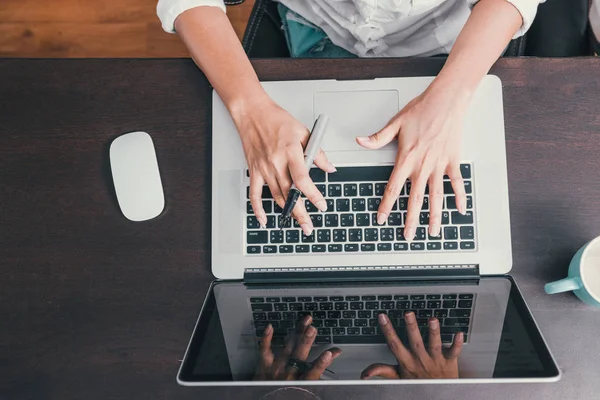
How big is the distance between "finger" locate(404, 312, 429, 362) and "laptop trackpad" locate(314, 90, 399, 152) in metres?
0.23

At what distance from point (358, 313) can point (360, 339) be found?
4 cm

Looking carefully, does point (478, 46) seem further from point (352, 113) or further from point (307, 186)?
point (307, 186)

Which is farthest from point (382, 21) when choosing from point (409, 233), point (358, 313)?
point (358, 313)

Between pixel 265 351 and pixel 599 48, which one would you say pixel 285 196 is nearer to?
pixel 265 351

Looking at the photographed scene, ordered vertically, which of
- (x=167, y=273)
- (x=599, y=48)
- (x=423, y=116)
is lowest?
(x=167, y=273)

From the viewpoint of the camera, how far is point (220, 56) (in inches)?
27.0

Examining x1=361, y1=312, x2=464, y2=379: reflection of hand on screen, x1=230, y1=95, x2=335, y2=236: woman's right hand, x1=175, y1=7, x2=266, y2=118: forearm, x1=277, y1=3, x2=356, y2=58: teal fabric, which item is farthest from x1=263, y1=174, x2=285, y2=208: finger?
x1=277, y1=3, x2=356, y2=58: teal fabric

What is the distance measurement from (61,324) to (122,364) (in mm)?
100

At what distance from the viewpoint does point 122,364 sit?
0.63 metres

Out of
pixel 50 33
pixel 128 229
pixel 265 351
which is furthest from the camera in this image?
pixel 50 33

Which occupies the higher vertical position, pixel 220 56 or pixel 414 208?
pixel 220 56

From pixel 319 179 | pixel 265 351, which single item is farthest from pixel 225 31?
pixel 265 351

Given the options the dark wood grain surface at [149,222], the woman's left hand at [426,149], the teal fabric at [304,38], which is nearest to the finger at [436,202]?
the woman's left hand at [426,149]

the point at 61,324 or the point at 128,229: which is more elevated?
the point at 128,229
